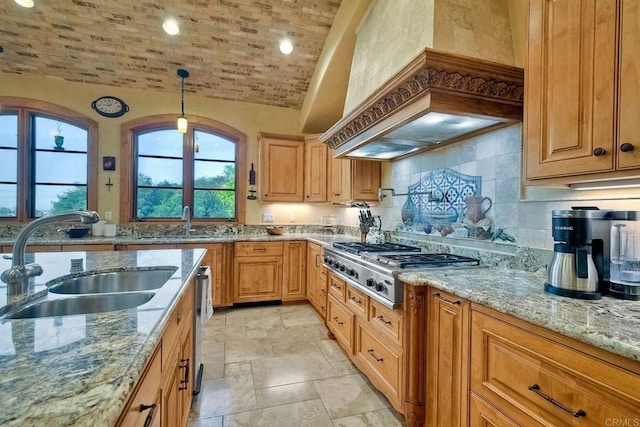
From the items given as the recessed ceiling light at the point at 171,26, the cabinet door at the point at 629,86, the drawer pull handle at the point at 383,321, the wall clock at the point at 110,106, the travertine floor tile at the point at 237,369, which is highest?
the recessed ceiling light at the point at 171,26

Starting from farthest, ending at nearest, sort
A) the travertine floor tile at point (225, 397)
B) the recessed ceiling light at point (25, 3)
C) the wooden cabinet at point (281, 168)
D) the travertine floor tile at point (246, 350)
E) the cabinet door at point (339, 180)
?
the wooden cabinet at point (281, 168) → the cabinet door at point (339, 180) → the recessed ceiling light at point (25, 3) → the travertine floor tile at point (246, 350) → the travertine floor tile at point (225, 397)

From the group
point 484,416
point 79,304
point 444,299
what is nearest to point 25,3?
point 79,304

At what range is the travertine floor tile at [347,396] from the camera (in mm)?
1941

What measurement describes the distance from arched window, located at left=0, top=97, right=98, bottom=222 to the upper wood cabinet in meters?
4.82

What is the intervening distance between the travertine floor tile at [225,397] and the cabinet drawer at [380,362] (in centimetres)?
81

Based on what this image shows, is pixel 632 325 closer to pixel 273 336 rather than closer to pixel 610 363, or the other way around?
pixel 610 363

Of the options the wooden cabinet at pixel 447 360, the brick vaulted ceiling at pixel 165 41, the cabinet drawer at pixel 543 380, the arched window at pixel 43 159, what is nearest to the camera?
the cabinet drawer at pixel 543 380

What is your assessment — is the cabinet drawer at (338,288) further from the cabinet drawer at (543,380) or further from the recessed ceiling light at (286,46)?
the recessed ceiling light at (286,46)

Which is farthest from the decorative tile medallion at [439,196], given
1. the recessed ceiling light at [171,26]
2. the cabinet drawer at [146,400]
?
the recessed ceiling light at [171,26]

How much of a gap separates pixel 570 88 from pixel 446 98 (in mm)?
585

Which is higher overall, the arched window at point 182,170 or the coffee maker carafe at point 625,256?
the arched window at point 182,170

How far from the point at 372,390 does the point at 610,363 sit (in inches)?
63.3

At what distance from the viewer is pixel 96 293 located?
1450 millimetres

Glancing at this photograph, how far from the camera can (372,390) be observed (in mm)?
2156
